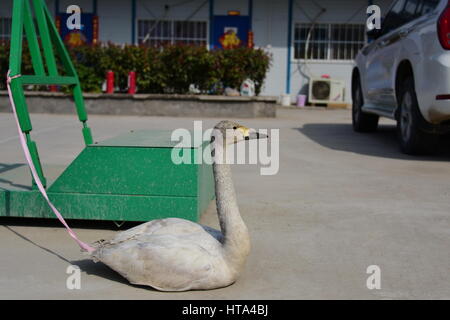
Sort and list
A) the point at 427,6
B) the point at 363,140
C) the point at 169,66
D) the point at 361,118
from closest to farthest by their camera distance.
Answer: the point at 427,6 → the point at 363,140 → the point at 361,118 → the point at 169,66

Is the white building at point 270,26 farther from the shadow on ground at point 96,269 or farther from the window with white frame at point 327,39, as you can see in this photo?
the shadow on ground at point 96,269

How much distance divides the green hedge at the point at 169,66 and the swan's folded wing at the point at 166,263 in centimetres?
1105

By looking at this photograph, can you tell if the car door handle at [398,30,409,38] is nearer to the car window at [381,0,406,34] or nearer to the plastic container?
the car window at [381,0,406,34]

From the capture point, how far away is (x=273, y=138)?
9.98 meters

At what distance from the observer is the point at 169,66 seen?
14.6m

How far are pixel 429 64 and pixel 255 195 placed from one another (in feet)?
9.41

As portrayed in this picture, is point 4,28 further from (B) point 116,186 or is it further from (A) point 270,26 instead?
(B) point 116,186

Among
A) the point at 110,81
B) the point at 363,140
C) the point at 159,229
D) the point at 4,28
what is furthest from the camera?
the point at 4,28

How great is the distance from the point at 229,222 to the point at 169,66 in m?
11.3

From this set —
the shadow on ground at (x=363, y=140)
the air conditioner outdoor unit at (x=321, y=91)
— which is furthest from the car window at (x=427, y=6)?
the air conditioner outdoor unit at (x=321, y=91)

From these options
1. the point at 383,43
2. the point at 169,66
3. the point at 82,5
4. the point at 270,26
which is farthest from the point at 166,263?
the point at 82,5

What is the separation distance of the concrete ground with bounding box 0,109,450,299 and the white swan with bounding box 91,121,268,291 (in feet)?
0.31
